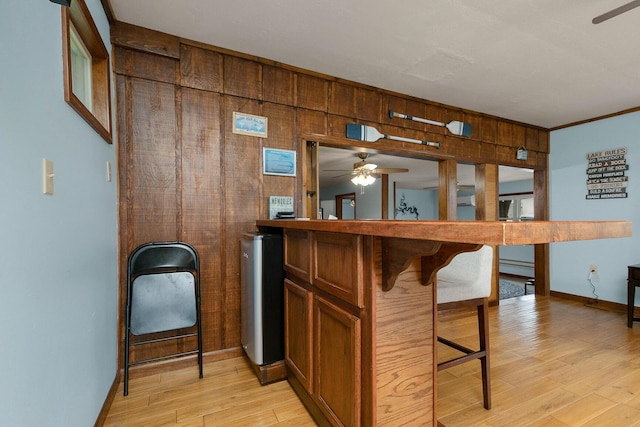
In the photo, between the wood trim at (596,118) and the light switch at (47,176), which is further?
the wood trim at (596,118)

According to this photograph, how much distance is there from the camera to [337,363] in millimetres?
1252

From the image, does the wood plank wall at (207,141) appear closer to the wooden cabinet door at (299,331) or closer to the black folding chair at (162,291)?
the black folding chair at (162,291)

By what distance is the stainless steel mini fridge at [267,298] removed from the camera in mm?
1859

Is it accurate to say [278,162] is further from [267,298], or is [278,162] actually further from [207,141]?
[267,298]

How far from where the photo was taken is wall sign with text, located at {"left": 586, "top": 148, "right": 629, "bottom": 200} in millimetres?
3592

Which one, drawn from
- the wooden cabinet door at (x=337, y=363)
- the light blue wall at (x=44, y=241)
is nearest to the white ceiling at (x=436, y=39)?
the light blue wall at (x=44, y=241)

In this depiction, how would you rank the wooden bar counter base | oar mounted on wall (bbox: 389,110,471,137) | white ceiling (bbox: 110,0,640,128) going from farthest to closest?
oar mounted on wall (bbox: 389,110,471,137), white ceiling (bbox: 110,0,640,128), the wooden bar counter base

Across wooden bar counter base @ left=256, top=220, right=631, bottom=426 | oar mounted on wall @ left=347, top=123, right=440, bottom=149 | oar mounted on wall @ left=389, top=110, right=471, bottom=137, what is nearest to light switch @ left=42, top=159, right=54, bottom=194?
wooden bar counter base @ left=256, top=220, right=631, bottom=426

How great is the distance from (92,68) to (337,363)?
2.15 m

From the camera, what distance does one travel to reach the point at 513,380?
1970mm

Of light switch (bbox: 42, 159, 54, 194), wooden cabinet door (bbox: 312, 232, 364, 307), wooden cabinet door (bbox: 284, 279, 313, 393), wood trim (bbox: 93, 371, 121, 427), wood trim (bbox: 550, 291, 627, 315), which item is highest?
light switch (bbox: 42, 159, 54, 194)

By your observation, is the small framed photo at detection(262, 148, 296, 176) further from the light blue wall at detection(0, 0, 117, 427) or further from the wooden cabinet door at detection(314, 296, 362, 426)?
the wooden cabinet door at detection(314, 296, 362, 426)

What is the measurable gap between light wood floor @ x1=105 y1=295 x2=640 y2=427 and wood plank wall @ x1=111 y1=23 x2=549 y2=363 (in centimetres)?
41

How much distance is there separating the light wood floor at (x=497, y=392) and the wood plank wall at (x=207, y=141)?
16.1 inches
